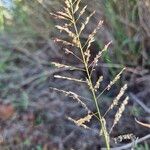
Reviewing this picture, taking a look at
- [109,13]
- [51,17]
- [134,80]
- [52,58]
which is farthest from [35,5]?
[134,80]

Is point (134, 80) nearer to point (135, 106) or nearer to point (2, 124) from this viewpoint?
point (135, 106)

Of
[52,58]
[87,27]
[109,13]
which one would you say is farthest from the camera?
[52,58]

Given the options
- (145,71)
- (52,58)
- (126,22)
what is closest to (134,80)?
(145,71)

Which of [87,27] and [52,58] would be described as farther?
[52,58]

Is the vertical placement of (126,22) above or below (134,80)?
above

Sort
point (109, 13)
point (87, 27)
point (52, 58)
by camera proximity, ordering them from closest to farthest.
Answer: point (109, 13)
point (87, 27)
point (52, 58)

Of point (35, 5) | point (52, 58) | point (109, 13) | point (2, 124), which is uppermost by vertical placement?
point (109, 13)
